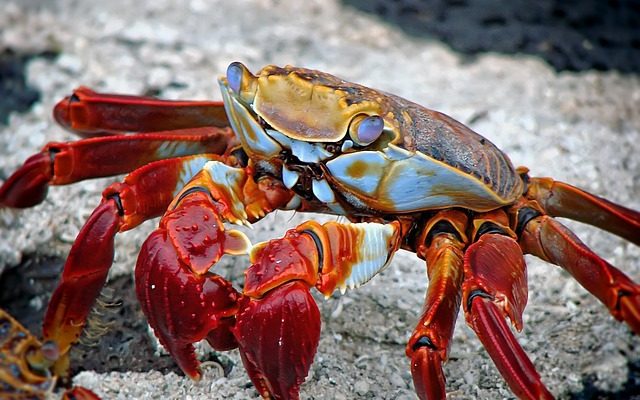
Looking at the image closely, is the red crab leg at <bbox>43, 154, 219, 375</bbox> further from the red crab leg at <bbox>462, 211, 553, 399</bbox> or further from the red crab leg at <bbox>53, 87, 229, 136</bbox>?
the red crab leg at <bbox>462, 211, 553, 399</bbox>

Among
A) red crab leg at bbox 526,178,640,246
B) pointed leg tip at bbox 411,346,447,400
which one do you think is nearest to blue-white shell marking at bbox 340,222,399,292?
pointed leg tip at bbox 411,346,447,400

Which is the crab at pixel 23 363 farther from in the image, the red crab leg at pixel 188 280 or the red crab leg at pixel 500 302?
the red crab leg at pixel 500 302

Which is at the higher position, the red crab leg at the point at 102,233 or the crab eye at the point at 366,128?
the crab eye at the point at 366,128

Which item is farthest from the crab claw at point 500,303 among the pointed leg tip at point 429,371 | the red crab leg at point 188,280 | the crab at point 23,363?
the crab at point 23,363

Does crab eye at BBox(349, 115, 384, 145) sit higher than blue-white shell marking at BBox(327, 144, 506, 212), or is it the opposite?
crab eye at BBox(349, 115, 384, 145)

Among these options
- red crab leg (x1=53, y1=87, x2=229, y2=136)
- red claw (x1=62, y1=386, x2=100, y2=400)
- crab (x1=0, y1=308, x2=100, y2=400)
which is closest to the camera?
red claw (x1=62, y1=386, x2=100, y2=400)

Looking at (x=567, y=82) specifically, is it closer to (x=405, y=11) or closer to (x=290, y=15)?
(x=405, y=11)

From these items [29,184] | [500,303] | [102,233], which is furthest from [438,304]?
[29,184]

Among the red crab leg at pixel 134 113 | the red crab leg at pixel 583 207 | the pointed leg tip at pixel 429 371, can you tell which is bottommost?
the pointed leg tip at pixel 429 371
